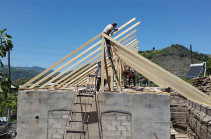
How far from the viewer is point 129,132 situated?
6465 mm

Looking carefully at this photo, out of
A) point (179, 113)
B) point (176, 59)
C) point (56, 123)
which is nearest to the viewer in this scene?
point (56, 123)

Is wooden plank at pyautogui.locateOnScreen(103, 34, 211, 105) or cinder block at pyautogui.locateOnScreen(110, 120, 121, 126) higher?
wooden plank at pyautogui.locateOnScreen(103, 34, 211, 105)

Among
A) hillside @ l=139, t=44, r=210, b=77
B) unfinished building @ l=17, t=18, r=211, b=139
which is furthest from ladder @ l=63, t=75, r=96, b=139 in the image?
hillside @ l=139, t=44, r=210, b=77

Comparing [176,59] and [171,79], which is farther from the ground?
[176,59]

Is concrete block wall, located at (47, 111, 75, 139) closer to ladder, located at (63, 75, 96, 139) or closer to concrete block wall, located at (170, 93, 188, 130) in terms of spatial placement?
ladder, located at (63, 75, 96, 139)

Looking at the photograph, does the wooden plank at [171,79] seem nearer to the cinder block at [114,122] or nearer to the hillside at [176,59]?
the cinder block at [114,122]

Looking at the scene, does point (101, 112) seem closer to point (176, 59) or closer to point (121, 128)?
point (121, 128)

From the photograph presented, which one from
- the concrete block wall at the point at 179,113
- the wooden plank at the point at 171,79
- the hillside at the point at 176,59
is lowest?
the concrete block wall at the point at 179,113

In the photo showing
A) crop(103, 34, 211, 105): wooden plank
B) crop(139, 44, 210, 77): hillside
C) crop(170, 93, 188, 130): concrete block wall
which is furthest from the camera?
crop(139, 44, 210, 77): hillside

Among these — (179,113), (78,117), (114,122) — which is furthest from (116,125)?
(179,113)

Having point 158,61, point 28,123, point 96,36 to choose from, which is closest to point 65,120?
point 28,123

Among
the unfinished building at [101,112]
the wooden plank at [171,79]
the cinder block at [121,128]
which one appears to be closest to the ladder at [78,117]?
the unfinished building at [101,112]

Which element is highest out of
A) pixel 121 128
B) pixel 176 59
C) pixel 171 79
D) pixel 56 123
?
pixel 176 59

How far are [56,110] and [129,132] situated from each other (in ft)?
8.27
